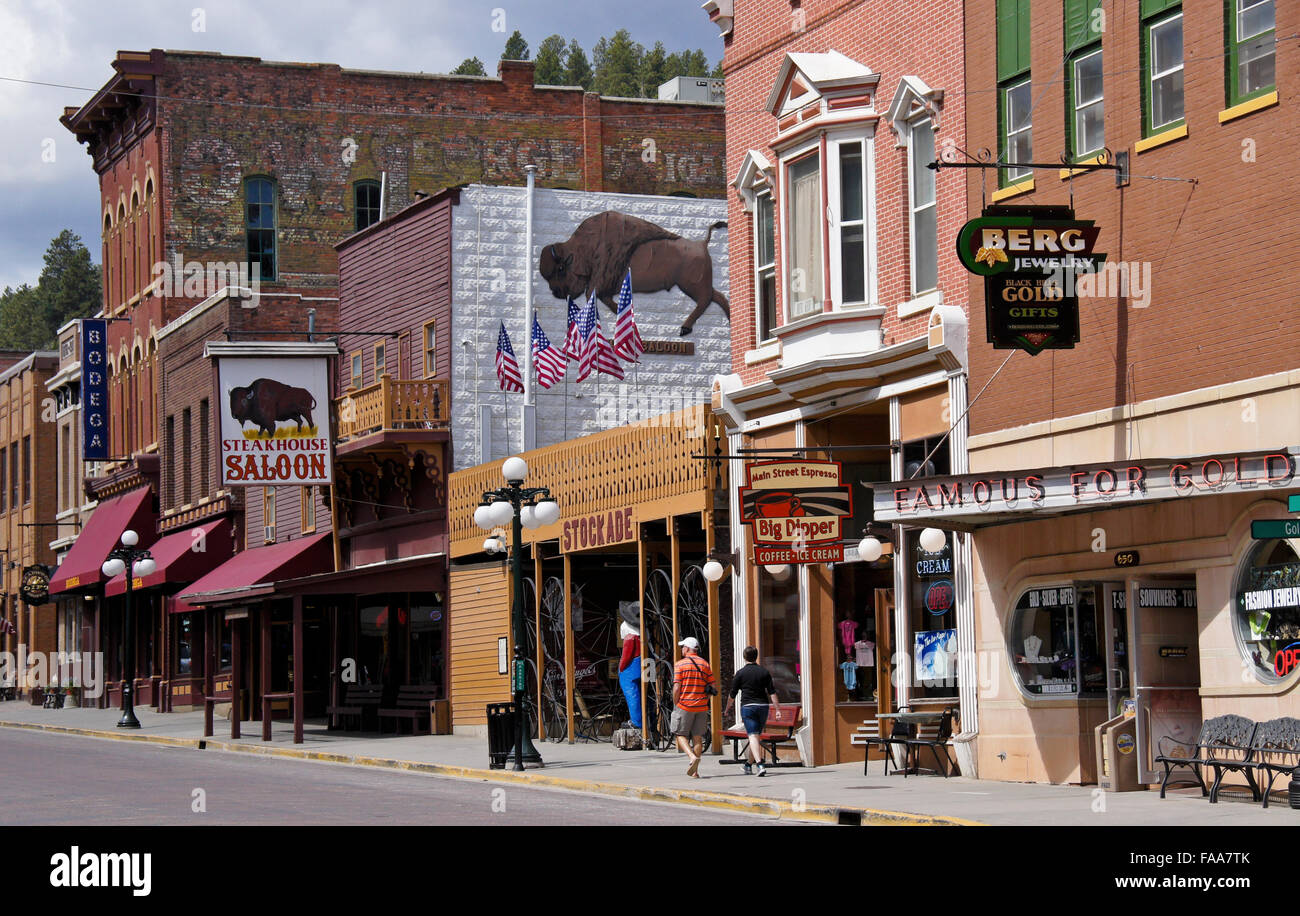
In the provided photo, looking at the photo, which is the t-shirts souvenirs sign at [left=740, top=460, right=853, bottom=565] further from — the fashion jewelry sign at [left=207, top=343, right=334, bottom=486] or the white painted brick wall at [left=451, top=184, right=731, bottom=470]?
the fashion jewelry sign at [left=207, top=343, right=334, bottom=486]

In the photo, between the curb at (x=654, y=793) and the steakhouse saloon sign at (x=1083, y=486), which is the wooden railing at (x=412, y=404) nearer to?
the curb at (x=654, y=793)

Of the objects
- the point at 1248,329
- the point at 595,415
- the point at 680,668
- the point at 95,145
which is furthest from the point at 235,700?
the point at 95,145

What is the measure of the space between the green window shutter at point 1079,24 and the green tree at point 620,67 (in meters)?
84.9

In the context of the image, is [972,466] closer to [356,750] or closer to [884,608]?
[884,608]

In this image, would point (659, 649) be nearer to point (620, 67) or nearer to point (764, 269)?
point (764, 269)

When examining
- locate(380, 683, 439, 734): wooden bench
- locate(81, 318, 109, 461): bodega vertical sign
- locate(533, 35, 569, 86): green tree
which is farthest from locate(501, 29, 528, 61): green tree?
locate(380, 683, 439, 734): wooden bench

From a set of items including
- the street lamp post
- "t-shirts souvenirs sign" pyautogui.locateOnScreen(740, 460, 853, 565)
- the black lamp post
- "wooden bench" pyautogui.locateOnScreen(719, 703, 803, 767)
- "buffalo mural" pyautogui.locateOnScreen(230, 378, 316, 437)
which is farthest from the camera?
the street lamp post

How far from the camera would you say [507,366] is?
33.5m

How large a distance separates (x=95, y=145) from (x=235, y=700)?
26264 mm

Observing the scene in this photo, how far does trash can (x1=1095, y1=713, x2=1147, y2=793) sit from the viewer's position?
743 inches

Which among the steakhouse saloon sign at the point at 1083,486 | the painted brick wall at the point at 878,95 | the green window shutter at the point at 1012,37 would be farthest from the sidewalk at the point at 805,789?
the green window shutter at the point at 1012,37

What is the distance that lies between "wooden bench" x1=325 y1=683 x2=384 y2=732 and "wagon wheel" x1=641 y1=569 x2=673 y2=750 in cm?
1000

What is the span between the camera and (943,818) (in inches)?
641

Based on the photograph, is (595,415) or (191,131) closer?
(595,415)
